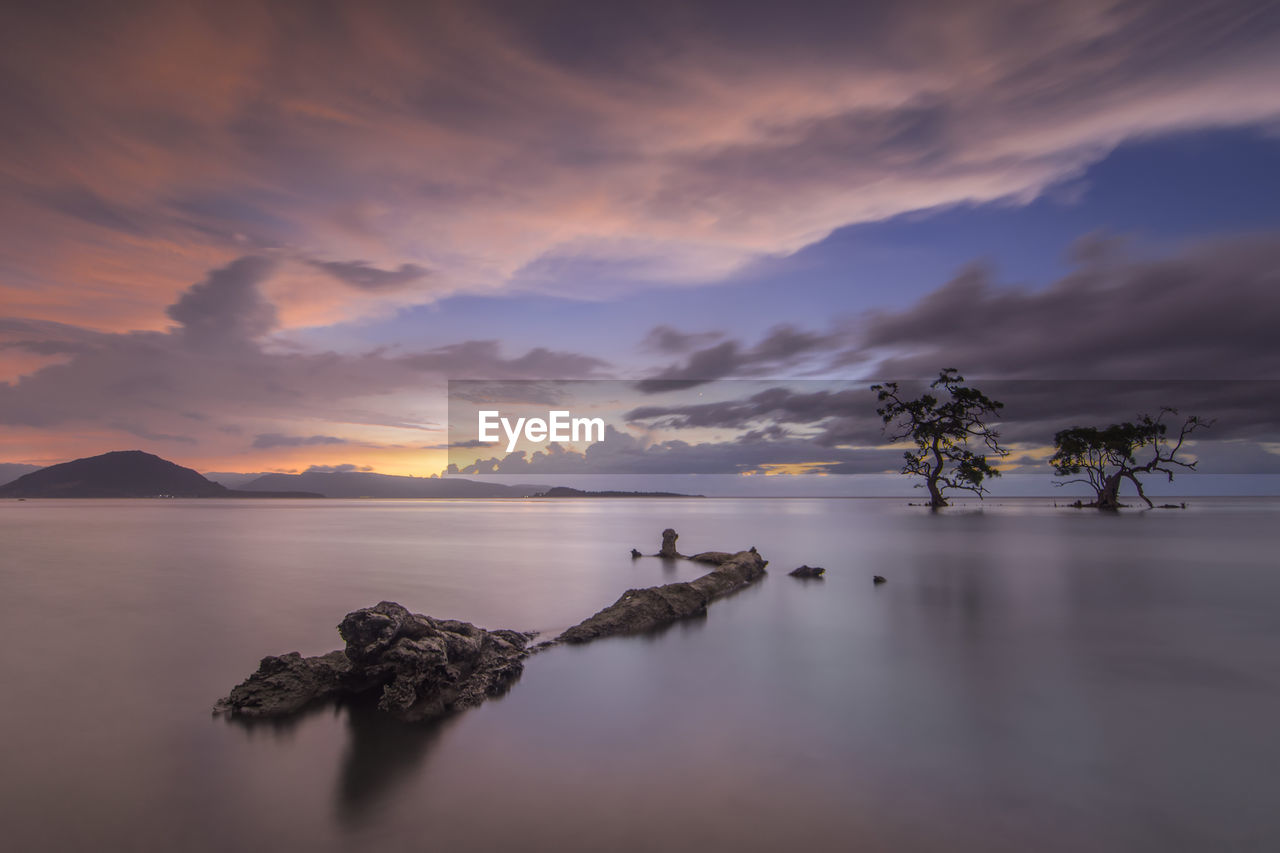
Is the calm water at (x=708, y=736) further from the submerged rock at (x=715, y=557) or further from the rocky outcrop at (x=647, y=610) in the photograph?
the submerged rock at (x=715, y=557)

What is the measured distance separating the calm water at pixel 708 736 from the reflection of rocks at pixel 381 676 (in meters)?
0.31

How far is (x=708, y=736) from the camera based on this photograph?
561 centimetres

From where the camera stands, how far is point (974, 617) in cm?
→ 1115

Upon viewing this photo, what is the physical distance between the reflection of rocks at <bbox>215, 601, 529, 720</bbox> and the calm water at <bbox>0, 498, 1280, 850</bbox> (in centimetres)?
31

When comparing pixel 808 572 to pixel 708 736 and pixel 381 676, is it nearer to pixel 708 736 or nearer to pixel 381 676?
pixel 708 736

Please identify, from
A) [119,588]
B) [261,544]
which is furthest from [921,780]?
[261,544]

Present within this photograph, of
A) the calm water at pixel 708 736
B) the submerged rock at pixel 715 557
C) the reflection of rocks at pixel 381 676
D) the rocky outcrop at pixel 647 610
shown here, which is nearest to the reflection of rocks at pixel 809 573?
the submerged rock at pixel 715 557

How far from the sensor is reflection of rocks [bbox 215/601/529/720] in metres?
6.05

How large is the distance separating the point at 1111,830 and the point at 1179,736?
2.59m

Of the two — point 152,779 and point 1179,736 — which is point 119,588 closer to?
Result: point 152,779

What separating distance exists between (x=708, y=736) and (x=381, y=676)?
11.6 feet

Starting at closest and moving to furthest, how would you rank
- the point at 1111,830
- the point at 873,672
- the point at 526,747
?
1. the point at 1111,830
2. the point at 526,747
3. the point at 873,672

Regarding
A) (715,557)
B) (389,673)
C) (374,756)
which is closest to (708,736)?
(374,756)

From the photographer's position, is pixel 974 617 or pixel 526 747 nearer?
pixel 526 747
